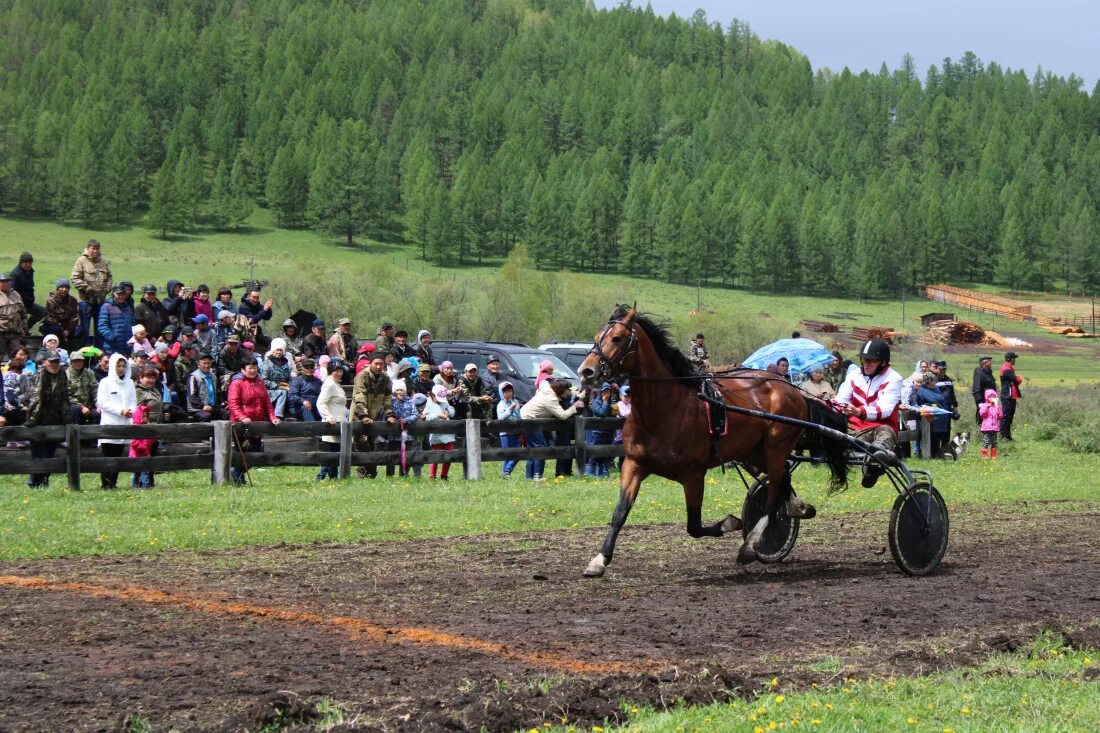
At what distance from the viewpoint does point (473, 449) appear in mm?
19734

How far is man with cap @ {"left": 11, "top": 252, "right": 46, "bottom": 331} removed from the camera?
21.0 m

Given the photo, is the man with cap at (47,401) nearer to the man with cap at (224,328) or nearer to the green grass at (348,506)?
the green grass at (348,506)

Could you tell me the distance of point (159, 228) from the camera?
441ft

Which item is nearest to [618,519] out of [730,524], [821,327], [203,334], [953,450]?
[730,524]

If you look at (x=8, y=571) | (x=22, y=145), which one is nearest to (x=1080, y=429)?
(x=8, y=571)

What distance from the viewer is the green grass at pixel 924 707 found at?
250 inches

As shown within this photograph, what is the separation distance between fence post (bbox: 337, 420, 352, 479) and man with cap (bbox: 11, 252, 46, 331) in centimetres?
618

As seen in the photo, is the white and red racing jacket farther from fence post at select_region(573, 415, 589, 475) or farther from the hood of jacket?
the hood of jacket

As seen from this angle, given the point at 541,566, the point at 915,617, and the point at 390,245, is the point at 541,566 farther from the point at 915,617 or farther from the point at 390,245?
the point at 390,245

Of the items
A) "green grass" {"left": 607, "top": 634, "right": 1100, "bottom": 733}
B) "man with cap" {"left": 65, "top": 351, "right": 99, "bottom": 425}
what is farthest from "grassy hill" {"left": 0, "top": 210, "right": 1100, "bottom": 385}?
"green grass" {"left": 607, "top": 634, "right": 1100, "bottom": 733}

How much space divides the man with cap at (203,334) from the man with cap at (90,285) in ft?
5.47

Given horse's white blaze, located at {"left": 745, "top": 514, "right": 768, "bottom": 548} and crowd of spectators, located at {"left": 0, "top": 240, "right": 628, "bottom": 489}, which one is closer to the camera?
horse's white blaze, located at {"left": 745, "top": 514, "right": 768, "bottom": 548}

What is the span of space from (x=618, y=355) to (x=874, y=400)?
3039mm

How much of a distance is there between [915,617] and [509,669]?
368 centimetres
